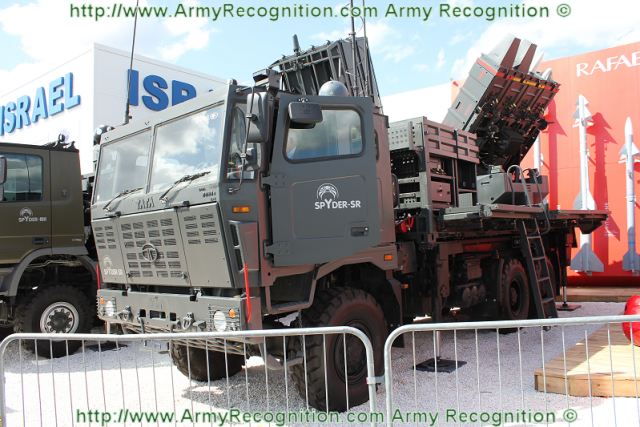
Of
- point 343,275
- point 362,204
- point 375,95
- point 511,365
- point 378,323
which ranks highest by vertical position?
point 375,95

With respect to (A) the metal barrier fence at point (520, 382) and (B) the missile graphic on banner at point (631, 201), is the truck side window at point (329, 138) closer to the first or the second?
(A) the metal barrier fence at point (520, 382)

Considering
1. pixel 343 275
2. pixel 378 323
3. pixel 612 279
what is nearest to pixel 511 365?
pixel 378 323

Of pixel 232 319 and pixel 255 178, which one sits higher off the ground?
pixel 255 178

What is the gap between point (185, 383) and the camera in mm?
5652

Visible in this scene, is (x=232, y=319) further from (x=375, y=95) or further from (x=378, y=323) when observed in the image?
(x=375, y=95)

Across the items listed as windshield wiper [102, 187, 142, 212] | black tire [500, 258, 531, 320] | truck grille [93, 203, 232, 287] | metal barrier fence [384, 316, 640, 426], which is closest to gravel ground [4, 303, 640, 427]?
metal barrier fence [384, 316, 640, 426]

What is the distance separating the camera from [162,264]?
15.0 feet

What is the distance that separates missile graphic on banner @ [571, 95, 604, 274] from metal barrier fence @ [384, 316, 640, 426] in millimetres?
5266

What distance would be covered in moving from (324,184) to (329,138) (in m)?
0.41

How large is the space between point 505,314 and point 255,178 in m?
4.37

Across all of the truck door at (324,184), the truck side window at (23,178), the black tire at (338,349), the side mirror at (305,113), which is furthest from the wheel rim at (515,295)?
the truck side window at (23,178)

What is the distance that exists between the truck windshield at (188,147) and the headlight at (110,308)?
1259mm

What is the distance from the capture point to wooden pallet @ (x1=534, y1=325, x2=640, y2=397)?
14.5 ft

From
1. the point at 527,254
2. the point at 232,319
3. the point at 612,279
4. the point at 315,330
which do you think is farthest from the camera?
the point at 612,279
